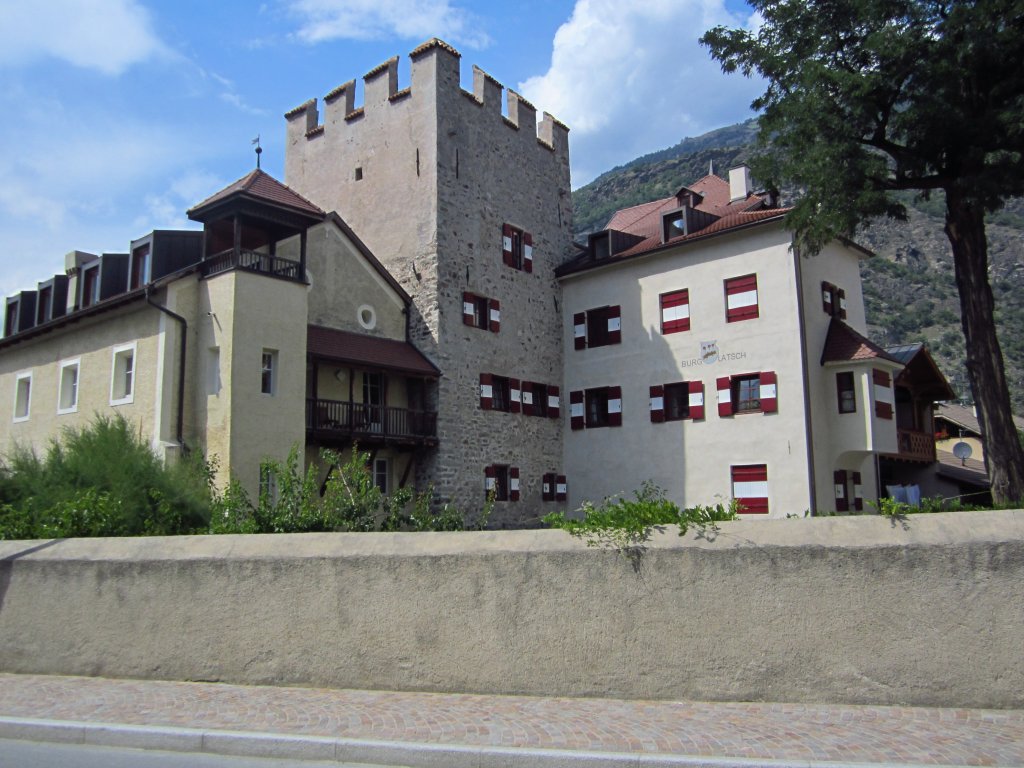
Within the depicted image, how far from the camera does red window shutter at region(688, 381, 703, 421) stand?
27.4 meters

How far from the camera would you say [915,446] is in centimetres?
2923

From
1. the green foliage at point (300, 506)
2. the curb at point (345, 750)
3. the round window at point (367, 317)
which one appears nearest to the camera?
the curb at point (345, 750)

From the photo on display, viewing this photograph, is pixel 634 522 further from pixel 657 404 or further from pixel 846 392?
pixel 657 404

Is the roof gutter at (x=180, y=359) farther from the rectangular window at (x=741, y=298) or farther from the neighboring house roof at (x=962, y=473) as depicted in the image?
the neighboring house roof at (x=962, y=473)

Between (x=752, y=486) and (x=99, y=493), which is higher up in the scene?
(x=752, y=486)

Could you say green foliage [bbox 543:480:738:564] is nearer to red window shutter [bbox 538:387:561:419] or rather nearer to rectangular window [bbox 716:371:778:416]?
rectangular window [bbox 716:371:778:416]

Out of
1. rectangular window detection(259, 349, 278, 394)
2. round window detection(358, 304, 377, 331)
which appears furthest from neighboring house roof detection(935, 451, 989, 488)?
rectangular window detection(259, 349, 278, 394)

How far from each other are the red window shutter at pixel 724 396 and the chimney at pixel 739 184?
7468 millimetres

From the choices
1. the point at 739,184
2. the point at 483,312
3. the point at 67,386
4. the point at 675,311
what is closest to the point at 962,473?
the point at 675,311

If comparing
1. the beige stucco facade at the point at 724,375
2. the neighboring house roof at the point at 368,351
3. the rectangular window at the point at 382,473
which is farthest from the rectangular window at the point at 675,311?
the rectangular window at the point at 382,473

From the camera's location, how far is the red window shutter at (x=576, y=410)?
30.9m

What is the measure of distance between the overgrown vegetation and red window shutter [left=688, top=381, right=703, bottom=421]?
14.4 m

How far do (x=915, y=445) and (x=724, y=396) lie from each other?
738cm

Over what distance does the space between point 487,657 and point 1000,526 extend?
421 cm
